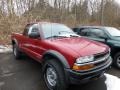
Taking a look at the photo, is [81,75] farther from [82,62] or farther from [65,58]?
[65,58]

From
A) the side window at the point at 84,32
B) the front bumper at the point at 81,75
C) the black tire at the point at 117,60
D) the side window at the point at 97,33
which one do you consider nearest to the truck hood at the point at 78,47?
the front bumper at the point at 81,75

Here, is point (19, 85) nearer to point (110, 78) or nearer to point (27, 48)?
point (27, 48)

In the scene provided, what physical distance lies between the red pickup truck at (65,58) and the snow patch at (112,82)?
0.70 m

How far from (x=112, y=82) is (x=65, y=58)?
199cm

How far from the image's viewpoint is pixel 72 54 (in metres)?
3.86

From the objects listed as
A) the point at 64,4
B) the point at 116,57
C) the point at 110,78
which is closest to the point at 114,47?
the point at 116,57

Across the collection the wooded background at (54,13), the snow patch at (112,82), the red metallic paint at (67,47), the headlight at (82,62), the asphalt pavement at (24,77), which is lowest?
the snow patch at (112,82)

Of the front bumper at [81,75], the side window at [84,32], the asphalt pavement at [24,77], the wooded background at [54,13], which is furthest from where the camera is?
the wooded background at [54,13]

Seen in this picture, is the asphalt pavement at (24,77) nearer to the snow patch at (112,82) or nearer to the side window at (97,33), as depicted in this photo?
the snow patch at (112,82)

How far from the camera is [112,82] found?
16.6 feet

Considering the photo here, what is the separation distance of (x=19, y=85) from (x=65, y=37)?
1.93 metres

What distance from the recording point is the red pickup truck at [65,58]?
3809 millimetres

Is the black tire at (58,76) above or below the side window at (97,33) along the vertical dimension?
below

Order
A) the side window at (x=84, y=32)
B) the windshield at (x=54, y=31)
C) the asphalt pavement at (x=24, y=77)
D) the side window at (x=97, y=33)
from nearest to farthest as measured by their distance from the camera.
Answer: the asphalt pavement at (x=24, y=77) < the windshield at (x=54, y=31) < the side window at (x=97, y=33) < the side window at (x=84, y=32)
